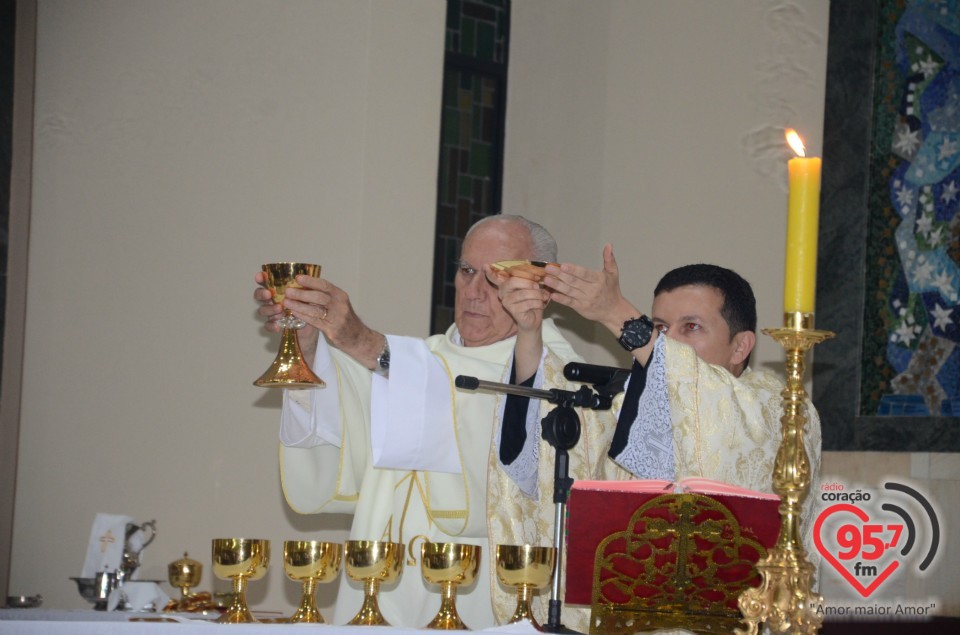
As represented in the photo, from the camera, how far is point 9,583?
19.4ft

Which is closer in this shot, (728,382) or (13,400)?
(728,382)

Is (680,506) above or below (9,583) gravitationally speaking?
above

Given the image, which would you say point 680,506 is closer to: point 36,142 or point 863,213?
point 863,213

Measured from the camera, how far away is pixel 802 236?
2.35m

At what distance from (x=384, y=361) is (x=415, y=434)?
0.82 ft

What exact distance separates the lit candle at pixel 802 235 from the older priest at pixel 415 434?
1.69 m

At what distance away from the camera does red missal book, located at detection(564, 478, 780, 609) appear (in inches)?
116

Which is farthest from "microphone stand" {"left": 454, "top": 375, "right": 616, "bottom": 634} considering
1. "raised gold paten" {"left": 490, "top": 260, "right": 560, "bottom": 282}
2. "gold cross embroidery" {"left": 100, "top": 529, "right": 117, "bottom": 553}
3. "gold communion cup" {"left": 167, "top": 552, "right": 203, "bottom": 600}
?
"gold cross embroidery" {"left": 100, "top": 529, "right": 117, "bottom": 553}

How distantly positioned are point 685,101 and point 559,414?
3665mm

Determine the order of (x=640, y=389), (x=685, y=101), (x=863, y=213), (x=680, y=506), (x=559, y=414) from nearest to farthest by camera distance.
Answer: (x=680, y=506), (x=559, y=414), (x=640, y=389), (x=863, y=213), (x=685, y=101)

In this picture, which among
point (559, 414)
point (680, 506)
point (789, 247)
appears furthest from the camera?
point (559, 414)

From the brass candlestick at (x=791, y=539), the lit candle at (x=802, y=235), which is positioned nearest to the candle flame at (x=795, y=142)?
the lit candle at (x=802, y=235)

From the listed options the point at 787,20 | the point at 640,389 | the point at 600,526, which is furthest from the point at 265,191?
the point at 600,526

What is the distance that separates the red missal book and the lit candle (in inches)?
28.0
